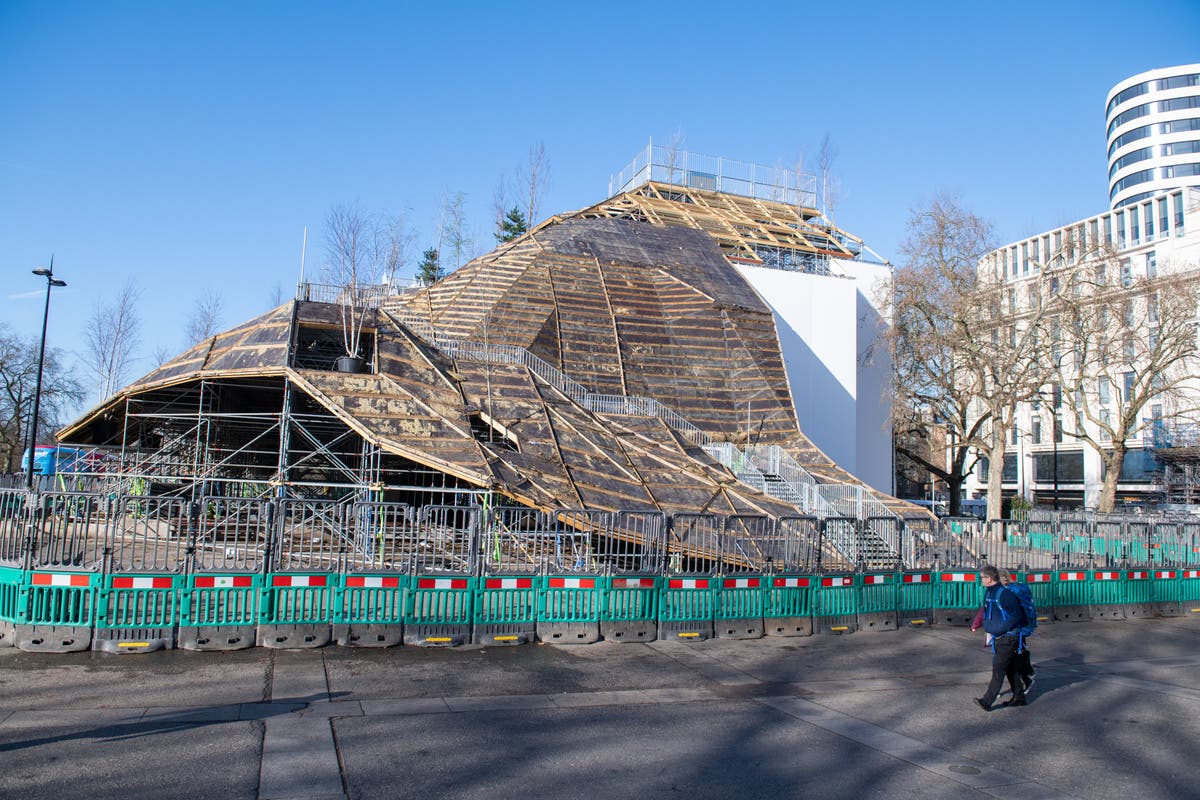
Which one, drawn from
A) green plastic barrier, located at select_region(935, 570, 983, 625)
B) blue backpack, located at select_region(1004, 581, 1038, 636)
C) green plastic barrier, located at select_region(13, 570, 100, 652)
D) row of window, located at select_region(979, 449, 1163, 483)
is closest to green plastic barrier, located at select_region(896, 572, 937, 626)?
green plastic barrier, located at select_region(935, 570, 983, 625)

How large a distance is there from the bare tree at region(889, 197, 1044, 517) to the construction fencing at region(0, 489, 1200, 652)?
21.4 metres

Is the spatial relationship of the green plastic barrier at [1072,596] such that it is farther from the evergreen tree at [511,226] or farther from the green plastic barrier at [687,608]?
the evergreen tree at [511,226]

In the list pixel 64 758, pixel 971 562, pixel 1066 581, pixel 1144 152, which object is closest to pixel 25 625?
pixel 64 758

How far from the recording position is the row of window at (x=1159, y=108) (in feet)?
285

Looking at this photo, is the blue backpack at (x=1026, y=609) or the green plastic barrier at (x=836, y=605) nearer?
the blue backpack at (x=1026, y=609)

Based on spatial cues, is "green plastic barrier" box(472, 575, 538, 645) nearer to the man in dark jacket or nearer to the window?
the man in dark jacket

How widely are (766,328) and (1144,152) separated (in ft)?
262

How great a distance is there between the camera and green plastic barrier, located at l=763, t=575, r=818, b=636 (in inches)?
531

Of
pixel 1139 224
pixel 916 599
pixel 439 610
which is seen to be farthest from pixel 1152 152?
pixel 439 610

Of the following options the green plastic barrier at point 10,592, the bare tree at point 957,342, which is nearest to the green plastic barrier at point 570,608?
the green plastic barrier at point 10,592

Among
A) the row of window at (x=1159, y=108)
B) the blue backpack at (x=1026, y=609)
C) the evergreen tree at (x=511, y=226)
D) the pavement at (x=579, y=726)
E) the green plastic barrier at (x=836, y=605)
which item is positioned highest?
the row of window at (x=1159, y=108)

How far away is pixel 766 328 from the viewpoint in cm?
3416

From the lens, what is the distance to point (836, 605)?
555 inches

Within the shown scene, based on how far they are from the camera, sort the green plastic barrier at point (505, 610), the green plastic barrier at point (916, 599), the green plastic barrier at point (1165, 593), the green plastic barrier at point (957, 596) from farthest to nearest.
Answer: the green plastic barrier at point (1165, 593), the green plastic barrier at point (957, 596), the green plastic barrier at point (916, 599), the green plastic barrier at point (505, 610)
